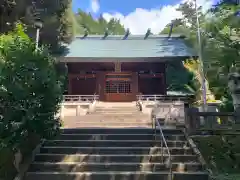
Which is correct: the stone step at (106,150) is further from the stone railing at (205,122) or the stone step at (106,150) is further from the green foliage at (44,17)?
the green foliage at (44,17)

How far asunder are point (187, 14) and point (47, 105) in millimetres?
34116

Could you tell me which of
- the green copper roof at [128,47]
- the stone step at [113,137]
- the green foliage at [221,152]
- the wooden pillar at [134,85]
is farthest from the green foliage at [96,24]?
the green foliage at [221,152]

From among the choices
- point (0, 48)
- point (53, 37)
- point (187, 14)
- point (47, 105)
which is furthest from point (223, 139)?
point (187, 14)

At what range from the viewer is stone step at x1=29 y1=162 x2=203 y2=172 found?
6465 millimetres

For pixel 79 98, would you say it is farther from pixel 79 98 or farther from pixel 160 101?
pixel 160 101

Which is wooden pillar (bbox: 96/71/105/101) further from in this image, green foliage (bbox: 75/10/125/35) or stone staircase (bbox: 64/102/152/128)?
green foliage (bbox: 75/10/125/35)

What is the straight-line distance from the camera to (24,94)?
6078mm

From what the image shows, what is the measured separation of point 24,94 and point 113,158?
275 cm

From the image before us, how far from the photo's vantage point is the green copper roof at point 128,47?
19016 millimetres

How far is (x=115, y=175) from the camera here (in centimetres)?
609

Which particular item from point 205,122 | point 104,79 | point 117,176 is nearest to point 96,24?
point 104,79

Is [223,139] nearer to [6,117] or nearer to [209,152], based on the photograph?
[209,152]

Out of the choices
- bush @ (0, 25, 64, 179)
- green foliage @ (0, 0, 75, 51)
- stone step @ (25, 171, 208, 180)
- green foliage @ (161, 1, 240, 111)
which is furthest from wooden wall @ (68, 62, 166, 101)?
stone step @ (25, 171, 208, 180)

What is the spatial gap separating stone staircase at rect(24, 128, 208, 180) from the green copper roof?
11.2m
